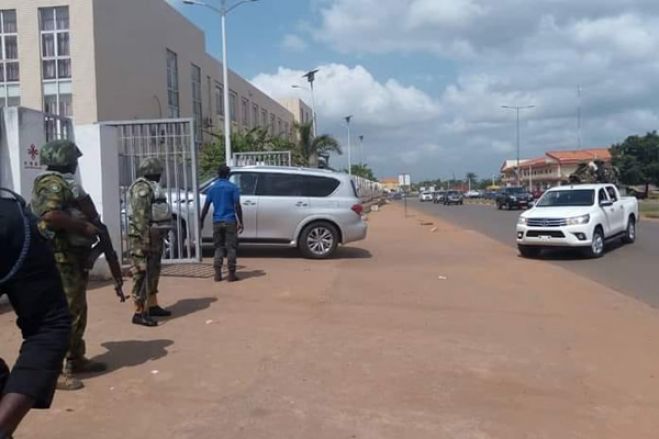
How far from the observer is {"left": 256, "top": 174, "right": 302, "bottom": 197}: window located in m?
13.6

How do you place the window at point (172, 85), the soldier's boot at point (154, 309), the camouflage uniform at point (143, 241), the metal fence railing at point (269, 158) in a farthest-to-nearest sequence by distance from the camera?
the window at point (172, 85) < the metal fence railing at point (269, 158) < the soldier's boot at point (154, 309) < the camouflage uniform at point (143, 241)

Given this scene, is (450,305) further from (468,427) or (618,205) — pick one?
(618,205)

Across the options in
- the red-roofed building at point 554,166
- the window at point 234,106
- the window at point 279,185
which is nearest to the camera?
the window at point 279,185

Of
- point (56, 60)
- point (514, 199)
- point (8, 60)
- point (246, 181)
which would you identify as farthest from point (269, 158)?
point (514, 199)

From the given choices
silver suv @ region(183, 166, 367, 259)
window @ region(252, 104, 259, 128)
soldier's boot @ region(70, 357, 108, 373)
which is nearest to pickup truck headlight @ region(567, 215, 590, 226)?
silver suv @ region(183, 166, 367, 259)

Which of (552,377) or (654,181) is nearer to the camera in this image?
(552,377)

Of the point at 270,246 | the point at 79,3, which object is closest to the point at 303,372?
the point at 270,246

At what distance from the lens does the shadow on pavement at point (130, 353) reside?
5836 mm

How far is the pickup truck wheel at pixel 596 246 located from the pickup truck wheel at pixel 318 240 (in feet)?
18.9

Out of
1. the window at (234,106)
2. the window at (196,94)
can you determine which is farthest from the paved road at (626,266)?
the window at (234,106)

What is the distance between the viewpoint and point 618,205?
55.5 feet

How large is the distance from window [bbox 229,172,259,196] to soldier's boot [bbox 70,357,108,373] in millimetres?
Result: 8178

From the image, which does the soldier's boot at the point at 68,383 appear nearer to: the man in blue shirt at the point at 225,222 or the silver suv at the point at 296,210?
the man in blue shirt at the point at 225,222

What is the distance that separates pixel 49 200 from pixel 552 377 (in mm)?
4187
